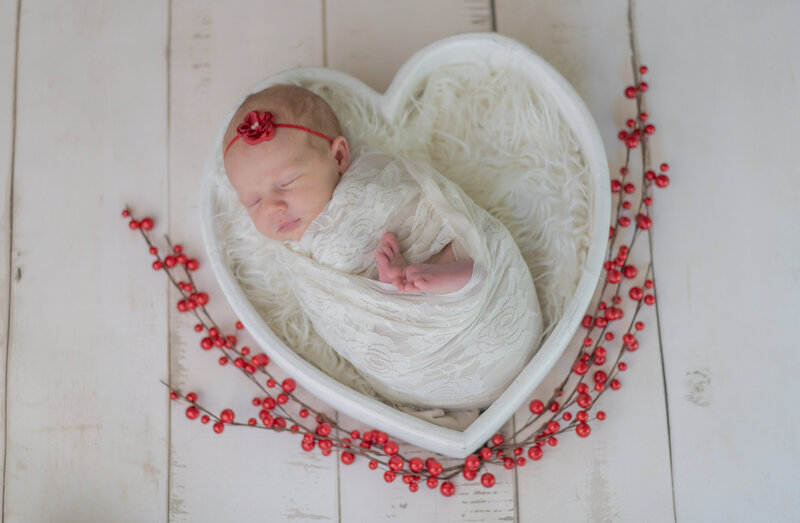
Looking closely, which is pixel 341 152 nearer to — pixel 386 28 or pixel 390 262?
pixel 390 262

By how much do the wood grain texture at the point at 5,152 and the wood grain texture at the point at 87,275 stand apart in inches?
0.8

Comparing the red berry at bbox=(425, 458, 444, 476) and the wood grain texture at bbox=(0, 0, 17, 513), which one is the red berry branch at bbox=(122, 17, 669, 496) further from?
the wood grain texture at bbox=(0, 0, 17, 513)

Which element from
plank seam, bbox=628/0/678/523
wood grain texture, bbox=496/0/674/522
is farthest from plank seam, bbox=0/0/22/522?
plank seam, bbox=628/0/678/523

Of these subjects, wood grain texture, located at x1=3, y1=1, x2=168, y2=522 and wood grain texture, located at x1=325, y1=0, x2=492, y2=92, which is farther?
wood grain texture, located at x1=325, y1=0, x2=492, y2=92

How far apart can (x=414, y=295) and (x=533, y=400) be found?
0.38 meters

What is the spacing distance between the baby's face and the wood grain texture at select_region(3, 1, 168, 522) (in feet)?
1.27

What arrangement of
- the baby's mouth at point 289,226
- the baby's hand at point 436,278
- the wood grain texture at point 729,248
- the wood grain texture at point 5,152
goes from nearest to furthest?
the baby's hand at point 436,278, the baby's mouth at point 289,226, the wood grain texture at point 729,248, the wood grain texture at point 5,152

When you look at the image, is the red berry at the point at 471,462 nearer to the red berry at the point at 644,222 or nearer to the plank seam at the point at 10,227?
the red berry at the point at 644,222

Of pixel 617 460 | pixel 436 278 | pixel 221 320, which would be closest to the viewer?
pixel 436 278

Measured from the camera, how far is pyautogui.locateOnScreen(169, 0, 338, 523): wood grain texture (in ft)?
4.57

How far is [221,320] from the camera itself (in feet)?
4.87

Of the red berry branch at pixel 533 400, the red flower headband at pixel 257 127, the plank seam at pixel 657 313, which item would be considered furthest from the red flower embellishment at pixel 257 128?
the plank seam at pixel 657 313

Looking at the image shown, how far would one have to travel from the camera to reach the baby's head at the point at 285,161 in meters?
1.23

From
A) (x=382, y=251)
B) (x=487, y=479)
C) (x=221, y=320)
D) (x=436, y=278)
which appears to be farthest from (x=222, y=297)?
(x=487, y=479)
